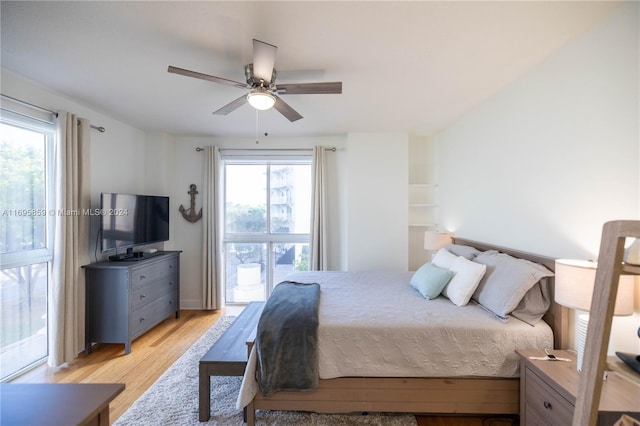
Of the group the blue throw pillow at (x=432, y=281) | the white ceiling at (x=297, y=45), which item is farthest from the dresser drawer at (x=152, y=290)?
the blue throw pillow at (x=432, y=281)

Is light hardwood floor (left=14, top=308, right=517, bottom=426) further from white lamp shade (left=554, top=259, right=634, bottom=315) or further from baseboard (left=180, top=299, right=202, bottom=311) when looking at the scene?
white lamp shade (left=554, top=259, right=634, bottom=315)

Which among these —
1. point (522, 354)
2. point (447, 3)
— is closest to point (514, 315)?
point (522, 354)

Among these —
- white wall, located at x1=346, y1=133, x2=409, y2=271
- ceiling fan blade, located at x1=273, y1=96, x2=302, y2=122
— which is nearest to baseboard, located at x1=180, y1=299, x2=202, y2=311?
white wall, located at x1=346, y1=133, x2=409, y2=271

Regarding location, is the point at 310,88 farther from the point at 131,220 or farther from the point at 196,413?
the point at 131,220

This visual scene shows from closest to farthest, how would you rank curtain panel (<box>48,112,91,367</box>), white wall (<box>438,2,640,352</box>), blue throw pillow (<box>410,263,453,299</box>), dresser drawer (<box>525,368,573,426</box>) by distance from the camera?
1. dresser drawer (<box>525,368,573,426</box>)
2. white wall (<box>438,2,640,352</box>)
3. blue throw pillow (<box>410,263,453,299</box>)
4. curtain panel (<box>48,112,91,367</box>)

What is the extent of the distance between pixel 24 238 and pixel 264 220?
254cm

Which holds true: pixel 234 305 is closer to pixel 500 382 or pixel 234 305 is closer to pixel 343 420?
pixel 343 420

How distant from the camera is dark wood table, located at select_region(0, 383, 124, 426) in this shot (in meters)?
0.78

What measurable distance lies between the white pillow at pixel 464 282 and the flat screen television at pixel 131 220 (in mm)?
3426

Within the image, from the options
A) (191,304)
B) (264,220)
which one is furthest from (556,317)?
(191,304)

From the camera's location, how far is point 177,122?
3357 mm

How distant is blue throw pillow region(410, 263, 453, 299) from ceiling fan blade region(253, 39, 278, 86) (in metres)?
2.08

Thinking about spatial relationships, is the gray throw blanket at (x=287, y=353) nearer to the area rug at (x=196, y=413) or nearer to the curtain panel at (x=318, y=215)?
the area rug at (x=196, y=413)

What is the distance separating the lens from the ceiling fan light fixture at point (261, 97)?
186 centimetres
